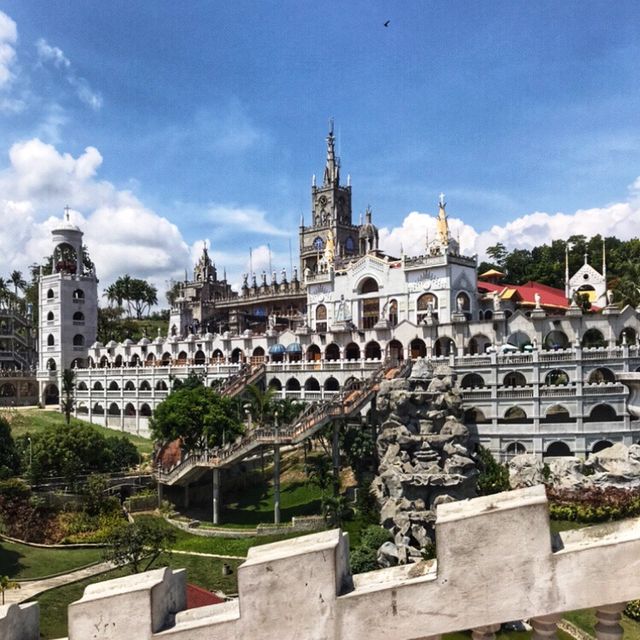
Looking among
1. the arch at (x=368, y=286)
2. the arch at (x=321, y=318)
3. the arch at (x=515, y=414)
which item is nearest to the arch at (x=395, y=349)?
the arch at (x=368, y=286)

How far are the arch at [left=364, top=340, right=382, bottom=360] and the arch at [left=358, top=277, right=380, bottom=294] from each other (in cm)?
641

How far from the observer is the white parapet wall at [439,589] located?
381cm

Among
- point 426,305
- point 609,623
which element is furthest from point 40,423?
point 609,623

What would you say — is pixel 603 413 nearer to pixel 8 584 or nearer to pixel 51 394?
pixel 8 584

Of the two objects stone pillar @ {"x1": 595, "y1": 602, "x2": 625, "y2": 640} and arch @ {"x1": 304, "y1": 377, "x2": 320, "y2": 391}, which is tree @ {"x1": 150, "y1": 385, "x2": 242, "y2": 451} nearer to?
arch @ {"x1": 304, "y1": 377, "x2": 320, "y2": 391}

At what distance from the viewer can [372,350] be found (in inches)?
2188

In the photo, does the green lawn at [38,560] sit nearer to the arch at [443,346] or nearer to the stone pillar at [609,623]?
the stone pillar at [609,623]

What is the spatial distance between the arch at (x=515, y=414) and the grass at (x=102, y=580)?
2278 centimetres

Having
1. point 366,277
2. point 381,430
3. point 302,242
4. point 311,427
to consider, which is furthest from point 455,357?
point 302,242

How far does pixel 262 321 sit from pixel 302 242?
1662cm

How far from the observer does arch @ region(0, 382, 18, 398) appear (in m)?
80.8

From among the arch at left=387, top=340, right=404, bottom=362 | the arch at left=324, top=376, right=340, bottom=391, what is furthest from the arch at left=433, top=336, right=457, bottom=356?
the arch at left=324, top=376, right=340, bottom=391

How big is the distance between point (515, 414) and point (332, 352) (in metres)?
19.9

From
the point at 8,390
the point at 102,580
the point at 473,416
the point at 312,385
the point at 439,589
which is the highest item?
the point at 8,390
